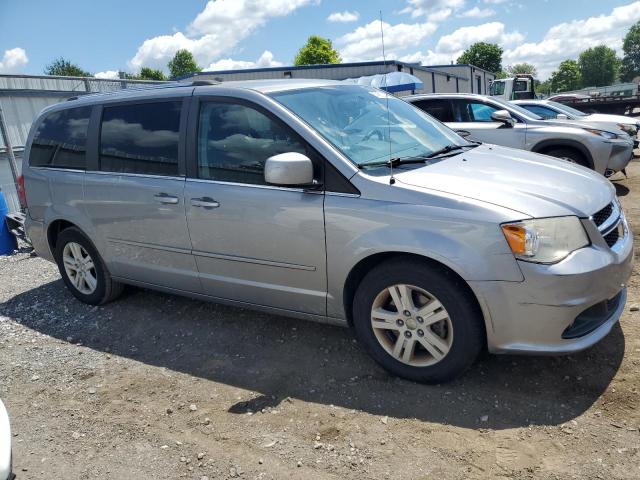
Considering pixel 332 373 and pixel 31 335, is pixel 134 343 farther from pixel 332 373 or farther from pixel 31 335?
pixel 332 373

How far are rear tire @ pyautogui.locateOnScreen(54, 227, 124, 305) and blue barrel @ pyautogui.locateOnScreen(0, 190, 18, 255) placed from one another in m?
2.82

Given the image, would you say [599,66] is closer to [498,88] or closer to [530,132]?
[498,88]

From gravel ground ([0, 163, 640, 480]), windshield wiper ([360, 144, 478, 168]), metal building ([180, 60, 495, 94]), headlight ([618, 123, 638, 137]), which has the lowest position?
gravel ground ([0, 163, 640, 480])

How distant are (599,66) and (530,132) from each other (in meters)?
132

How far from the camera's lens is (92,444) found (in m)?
2.94

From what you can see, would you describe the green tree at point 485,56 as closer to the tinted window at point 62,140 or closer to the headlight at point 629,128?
the headlight at point 629,128

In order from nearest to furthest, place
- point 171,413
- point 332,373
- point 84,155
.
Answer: point 171,413
point 332,373
point 84,155

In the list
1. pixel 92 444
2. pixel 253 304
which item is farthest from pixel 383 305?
pixel 92 444

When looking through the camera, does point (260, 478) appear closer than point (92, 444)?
Yes

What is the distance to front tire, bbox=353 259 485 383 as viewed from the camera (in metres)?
2.87

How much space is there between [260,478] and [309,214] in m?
1.51

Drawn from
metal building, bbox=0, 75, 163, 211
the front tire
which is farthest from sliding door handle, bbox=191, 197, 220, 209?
metal building, bbox=0, 75, 163, 211

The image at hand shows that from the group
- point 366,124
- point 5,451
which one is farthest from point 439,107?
point 5,451

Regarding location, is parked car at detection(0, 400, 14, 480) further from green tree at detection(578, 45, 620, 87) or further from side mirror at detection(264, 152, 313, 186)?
green tree at detection(578, 45, 620, 87)
